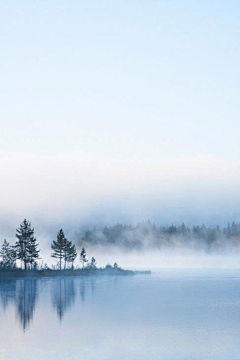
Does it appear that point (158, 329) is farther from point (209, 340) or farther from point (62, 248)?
point (62, 248)

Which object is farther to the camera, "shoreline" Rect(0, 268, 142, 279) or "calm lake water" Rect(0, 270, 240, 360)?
"shoreline" Rect(0, 268, 142, 279)

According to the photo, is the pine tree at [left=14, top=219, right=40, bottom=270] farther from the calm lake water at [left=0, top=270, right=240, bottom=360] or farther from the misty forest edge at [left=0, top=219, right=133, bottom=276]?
the calm lake water at [left=0, top=270, right=240, bottom=360]

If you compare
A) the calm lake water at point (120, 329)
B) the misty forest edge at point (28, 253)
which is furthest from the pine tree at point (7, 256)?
the calm lake water at point (120, 329)

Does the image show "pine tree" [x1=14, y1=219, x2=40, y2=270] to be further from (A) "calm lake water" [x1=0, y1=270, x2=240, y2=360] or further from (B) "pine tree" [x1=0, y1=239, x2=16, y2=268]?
(A) "calm lake water" [x1=0, y1=270, x2=240, y2=360]

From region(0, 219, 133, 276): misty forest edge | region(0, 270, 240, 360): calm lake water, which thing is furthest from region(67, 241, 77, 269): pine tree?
region(0, 270, 240, 360): calm lake water

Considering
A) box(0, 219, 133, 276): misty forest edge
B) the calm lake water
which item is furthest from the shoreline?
the calm lake water

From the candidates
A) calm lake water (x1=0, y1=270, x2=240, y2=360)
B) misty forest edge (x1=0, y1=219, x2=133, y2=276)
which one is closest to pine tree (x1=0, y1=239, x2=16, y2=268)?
misty forest edge (x1=0, y1=219, x2=133, y2=276)

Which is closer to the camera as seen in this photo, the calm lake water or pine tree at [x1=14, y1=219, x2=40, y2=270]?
the calm lake water

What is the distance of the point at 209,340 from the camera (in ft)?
112

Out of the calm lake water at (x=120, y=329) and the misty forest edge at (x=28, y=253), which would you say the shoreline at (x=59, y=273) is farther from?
the calm lake water at (x=120, y=329)

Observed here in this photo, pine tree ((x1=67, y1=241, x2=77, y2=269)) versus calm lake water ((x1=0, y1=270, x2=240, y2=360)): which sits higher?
pine tree ((x1=67, y1=241, x2=77, y2=269))

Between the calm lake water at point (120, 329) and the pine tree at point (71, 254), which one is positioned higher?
the pine tree at point (71, 254)

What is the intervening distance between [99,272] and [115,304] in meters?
87.7

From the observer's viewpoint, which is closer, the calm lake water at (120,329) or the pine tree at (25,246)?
the calm lake water at (120,329)
